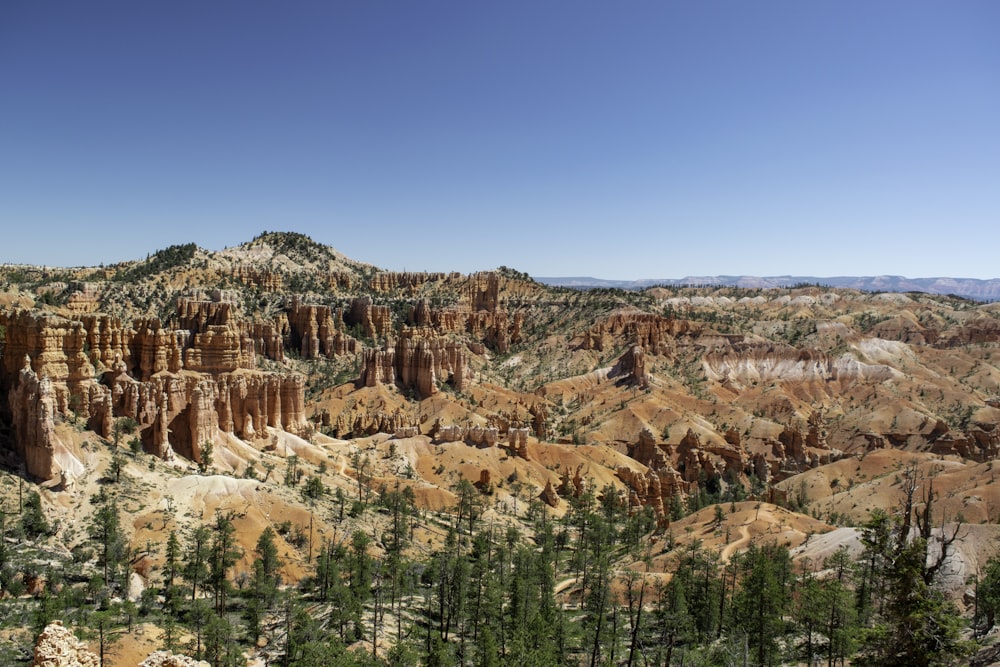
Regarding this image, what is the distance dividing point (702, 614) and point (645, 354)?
9820 cm

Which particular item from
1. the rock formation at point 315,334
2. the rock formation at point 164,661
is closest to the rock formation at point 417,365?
the rock formation at point 315,334

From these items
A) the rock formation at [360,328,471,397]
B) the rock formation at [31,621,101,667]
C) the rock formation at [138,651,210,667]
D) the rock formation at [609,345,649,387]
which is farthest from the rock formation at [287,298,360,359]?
the rock formation at [31,621,101,667]

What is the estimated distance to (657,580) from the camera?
47.3m

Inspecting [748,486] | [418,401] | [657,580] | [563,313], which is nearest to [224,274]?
[418,401]

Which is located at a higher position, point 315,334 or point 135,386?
point 315,334

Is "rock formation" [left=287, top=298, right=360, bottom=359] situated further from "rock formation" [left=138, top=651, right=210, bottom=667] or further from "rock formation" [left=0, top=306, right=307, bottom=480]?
"rock formation" [left=138, top=651, right=210, bottom=667]

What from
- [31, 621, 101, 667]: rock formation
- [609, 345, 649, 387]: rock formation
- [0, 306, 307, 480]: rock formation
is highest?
[0, 306, 307, 480]: rock formation

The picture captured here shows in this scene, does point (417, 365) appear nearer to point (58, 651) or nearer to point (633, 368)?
point (633, 368)

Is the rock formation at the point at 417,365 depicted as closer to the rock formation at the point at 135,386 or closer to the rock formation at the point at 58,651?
the rock formation at the point at 135,386

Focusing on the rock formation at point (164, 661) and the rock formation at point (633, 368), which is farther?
the rock formation at point (633, 368)

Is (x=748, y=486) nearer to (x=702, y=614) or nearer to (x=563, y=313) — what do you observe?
(x=702, y=614)

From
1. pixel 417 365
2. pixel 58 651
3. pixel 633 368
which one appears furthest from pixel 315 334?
pixel 58 651

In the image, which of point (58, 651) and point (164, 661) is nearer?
point (58, 651)

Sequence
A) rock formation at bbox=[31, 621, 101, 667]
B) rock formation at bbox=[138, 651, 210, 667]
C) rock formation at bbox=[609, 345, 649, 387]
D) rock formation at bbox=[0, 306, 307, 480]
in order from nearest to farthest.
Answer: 1. rock formation at bbox=[31, 621, 101, 667]
2. rock formation at bbox=[138, 651, 210, 667]
3. rock formation at bbox=[0, 306, 307, 480]
4. rock formation at bbox=[609, 345, 649, 387]
